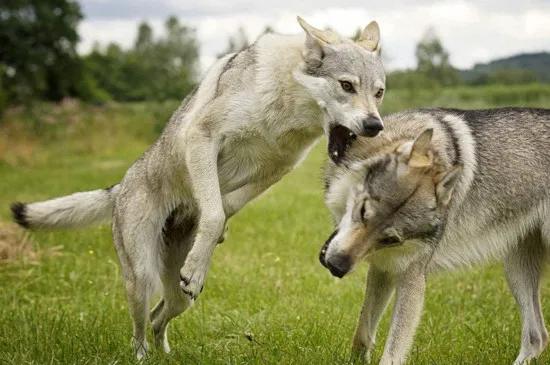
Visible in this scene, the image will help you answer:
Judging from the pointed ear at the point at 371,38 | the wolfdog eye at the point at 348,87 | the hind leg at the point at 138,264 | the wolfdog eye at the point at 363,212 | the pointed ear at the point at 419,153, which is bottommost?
the hind leg at the point at 138,264

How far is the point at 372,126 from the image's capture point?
3812mm

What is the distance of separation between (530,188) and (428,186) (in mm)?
1045

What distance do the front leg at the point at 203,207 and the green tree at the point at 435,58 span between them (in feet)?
106

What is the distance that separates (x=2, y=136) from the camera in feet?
63.4

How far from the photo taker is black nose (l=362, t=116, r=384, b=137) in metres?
3.81

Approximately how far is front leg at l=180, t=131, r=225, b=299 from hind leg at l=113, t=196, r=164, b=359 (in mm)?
504

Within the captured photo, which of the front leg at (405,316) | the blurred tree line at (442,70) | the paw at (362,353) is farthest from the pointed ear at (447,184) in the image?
the blurred tree line at (442,70)

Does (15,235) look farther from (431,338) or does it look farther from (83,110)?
(83,110)

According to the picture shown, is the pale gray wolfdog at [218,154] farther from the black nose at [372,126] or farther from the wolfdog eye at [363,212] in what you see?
the wolfdog eye at [363,212]

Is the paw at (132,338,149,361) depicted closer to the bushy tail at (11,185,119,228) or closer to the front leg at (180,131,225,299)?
the front leg at (180,131,225,299)

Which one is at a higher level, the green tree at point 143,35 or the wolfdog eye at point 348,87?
the wolfdog eye at point 348,87

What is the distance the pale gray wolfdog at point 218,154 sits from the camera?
423cm

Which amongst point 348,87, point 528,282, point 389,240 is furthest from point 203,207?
point 528,282

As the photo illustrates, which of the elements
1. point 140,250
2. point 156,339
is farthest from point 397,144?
point 156,339
